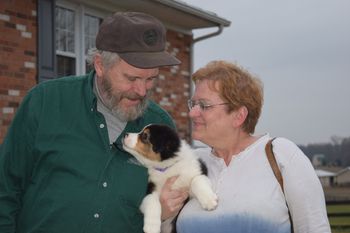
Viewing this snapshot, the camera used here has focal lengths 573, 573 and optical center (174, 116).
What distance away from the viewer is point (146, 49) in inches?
141

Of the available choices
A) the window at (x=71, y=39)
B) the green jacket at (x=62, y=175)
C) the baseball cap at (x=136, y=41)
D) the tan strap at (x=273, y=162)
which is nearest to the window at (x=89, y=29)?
the window at (x=71, y=39)

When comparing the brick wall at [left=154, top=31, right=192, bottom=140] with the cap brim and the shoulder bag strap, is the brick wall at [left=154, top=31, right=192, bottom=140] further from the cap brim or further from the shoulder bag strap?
the shoulder bag strap

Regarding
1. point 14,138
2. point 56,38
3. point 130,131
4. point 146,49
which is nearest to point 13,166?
point 14,138

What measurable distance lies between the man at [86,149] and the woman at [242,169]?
35 cm

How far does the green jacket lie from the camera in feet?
11.4

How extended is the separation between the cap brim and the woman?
27cm

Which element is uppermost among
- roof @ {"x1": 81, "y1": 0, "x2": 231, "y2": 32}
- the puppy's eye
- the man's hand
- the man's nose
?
roof @ {"x1": 81, "y1": 0, "x2": 231, "y2": 32}

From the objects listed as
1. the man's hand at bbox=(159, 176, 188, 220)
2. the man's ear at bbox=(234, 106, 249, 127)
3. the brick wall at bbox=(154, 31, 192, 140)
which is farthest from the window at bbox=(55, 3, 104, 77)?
the man's ear at bbox=(234, 106, 249, 127)

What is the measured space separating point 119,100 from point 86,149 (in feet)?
1.21

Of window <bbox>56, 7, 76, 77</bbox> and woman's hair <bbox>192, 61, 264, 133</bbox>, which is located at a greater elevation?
window <bbox>56, 7, 76, 77</bbox>

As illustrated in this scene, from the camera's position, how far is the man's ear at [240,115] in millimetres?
3611

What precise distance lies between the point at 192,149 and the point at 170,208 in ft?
1.75

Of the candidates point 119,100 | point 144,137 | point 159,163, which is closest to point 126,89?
point 119,100

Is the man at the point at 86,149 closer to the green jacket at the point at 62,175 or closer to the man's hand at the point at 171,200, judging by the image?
the green jacket at the point at 62,175
